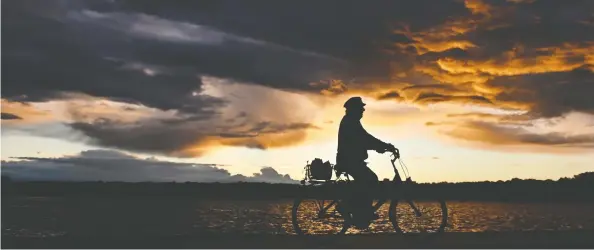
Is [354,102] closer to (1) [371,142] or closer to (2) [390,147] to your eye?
(1) [371,142]

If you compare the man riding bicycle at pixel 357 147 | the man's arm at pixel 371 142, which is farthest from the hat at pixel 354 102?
the man's arm at pixel 371 142

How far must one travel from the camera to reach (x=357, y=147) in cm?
1220

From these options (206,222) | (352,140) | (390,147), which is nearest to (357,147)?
(352,140)

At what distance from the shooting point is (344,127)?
1228 cm

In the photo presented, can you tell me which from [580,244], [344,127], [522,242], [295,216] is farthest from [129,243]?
[580,244]

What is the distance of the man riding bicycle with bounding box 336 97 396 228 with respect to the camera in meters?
12.2

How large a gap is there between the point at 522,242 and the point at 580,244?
104 centimetres

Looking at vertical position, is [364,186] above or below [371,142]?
below

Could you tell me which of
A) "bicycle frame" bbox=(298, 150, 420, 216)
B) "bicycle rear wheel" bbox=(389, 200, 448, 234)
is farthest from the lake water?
"bicycle frame" bbox=(298, 150, 420, 216)

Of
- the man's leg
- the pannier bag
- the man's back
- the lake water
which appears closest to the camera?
the man's back

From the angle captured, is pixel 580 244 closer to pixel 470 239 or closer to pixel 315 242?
pixel 470 239

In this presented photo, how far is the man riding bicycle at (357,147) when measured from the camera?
1220 cm

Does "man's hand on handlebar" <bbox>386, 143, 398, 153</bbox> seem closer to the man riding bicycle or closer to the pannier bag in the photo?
the man riding bicycle

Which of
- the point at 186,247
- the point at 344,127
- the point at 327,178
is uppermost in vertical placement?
the point at 344,127
